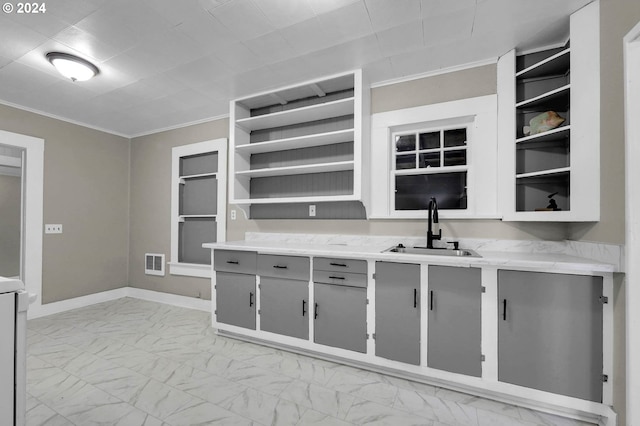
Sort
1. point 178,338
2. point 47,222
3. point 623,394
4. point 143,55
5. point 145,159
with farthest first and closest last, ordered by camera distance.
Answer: point 145,159
point 47,222
point 178,338
point 143,55
point 623,394

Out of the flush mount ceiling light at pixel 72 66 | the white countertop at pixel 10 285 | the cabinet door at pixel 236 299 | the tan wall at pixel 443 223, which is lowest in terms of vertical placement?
the cabinet door at pixel 236 299

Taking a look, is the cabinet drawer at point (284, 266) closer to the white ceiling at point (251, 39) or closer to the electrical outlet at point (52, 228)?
the white ceiling at point (251, 39)

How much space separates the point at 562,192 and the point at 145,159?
510 centimetres

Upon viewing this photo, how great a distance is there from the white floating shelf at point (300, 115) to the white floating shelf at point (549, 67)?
4.50ft

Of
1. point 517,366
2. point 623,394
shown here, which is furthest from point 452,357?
point 623,394

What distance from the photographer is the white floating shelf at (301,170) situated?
275 centimetres

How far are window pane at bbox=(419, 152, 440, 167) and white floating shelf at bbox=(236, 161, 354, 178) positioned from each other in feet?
2.17

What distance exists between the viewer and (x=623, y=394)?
1534mm

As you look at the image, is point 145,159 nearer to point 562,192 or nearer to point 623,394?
point 562,192

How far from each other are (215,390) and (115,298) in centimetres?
327

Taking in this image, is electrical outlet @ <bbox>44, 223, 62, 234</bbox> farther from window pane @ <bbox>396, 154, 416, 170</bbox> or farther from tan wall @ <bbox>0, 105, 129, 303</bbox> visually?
window pane @ <bbox>396, 154, 416, 170</bbox>

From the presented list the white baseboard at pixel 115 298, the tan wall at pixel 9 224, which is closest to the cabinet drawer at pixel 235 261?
the white baseboard at pixel 115 298

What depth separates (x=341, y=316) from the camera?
2.33m

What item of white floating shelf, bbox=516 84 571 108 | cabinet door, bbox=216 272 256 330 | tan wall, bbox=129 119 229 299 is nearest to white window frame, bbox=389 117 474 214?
white floating shelf, bbox=516 84 571 108
